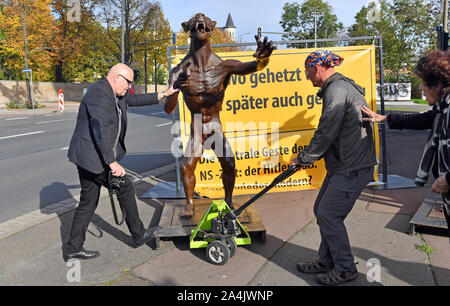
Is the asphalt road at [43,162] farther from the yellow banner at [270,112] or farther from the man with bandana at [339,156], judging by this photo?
the man with bandana at [339,156]

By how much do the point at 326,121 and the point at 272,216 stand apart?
2.22 m

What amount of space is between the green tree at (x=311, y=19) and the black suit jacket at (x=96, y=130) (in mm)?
46943

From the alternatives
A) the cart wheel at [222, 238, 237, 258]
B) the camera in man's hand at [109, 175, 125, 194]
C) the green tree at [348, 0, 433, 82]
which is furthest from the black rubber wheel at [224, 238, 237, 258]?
the green tree at [348, 0, 433, 82]

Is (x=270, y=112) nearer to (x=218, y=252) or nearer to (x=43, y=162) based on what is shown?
(x=218, y=252)

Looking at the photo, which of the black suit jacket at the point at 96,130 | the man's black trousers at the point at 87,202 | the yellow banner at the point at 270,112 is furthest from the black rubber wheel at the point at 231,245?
the yellow banner at the point at 270,112

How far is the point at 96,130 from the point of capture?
3.40 meters

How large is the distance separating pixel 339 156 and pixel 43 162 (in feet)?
25.5

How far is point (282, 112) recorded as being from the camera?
601 centimetres

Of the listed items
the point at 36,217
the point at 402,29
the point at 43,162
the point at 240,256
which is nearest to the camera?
the point at 240,256

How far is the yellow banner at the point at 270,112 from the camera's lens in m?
5.96

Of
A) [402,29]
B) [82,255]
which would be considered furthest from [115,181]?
[402,29]

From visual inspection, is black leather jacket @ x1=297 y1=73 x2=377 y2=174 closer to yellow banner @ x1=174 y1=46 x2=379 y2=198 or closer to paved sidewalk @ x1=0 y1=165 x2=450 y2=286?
paved sidewalk @ x1=0 y1=165 x2=450 y2=286

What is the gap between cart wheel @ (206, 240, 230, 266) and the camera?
11.3ft
